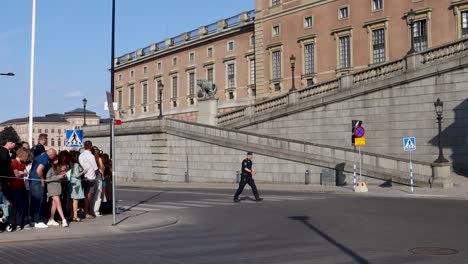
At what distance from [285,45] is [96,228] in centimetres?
4084

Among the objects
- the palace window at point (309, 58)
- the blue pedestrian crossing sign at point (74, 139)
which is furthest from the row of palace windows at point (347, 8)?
the blue pedestrian crossing sign at point (74, 139)

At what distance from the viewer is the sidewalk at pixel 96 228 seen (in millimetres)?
12298

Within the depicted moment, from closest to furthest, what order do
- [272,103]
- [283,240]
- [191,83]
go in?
[283,240], [272,103], [191,83]

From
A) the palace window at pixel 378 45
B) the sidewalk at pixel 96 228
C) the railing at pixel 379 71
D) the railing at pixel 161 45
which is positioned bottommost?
the sidewalk at pixel 96 228

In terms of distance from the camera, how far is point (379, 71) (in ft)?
112

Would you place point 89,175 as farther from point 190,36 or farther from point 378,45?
point 190,36

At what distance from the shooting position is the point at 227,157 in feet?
121

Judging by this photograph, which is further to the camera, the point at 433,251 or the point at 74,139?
the point at 74,139

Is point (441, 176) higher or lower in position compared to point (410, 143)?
lower

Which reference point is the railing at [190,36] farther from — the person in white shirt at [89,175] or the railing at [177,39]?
the person in white shirt at [89,175]

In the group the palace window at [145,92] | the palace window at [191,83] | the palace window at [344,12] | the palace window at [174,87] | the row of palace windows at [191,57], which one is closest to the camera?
the palace window at [344,12]

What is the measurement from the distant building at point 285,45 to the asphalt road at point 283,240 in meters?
25.9

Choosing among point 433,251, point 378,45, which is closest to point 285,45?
point 378,45

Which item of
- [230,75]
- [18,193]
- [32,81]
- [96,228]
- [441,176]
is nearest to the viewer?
[18,193]
